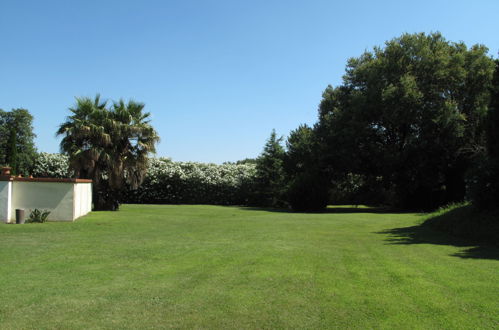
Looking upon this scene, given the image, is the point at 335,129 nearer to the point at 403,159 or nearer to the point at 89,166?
the point at 403,159

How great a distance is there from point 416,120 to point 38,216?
24.7 metres

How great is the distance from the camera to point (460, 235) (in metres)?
13.0

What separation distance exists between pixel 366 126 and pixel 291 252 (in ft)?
76.1

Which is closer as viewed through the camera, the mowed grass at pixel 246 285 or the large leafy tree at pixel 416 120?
the mowed grass at pixel 246 285

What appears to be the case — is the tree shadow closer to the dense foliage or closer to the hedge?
the dense foliage

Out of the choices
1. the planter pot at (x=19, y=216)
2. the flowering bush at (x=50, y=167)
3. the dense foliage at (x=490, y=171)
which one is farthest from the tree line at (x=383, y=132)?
the dense foliage at (x=490, y=171)

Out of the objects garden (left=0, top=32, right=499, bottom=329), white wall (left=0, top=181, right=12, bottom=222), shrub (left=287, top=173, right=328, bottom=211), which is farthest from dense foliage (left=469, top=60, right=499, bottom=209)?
white wall (left=0, top=181, right=12, bottom=222)

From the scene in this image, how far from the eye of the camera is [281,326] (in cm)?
452

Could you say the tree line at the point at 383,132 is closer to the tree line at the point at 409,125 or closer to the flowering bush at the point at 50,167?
the tree line at the point at 409,125

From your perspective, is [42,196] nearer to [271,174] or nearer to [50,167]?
[50,167]

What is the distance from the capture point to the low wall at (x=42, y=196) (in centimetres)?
1709

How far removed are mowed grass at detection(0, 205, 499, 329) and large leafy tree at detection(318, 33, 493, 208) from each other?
19.9 m

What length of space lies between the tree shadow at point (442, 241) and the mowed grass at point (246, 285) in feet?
0.56

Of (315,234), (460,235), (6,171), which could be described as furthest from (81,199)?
(460,235)
